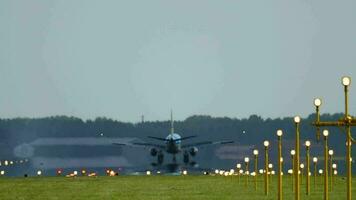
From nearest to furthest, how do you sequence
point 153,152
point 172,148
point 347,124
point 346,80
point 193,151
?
point 346,80 < point 347,124 < point 172,148 < point 193,151 < point 153,152

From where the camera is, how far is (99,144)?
627 ft

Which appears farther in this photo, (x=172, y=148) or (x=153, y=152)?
(x=153, y=152)

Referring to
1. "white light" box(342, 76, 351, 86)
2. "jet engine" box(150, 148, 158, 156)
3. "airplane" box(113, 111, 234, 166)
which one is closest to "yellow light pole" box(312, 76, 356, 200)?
"white light" box(342, 76, 351, 86)

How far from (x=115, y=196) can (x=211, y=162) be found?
12290cm

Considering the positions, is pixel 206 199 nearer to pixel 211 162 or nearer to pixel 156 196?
pixel 156 196

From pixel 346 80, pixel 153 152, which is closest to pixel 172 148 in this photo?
pixel 153 152

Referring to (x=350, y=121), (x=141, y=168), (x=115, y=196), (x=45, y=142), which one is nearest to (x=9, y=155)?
(x=45, y=142)

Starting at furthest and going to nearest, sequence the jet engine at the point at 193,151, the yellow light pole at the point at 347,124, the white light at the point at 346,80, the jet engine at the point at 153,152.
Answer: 1. the jet engine at the point at 153,152
2. the jet engine at the point at 193,151
3. the yellow light pole at the point at 347,124
4. the white light at the point at 346,80

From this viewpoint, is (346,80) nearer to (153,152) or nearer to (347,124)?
(347,124)

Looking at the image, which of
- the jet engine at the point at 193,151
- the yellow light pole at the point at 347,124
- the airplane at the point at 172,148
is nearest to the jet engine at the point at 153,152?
the airplane at the point at 172,148

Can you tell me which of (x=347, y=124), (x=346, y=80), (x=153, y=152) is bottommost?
(x=347, y=124)

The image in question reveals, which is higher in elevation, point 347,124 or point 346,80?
point 346,80

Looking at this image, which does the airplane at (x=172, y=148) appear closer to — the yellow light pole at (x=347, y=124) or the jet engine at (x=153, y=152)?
the jet engine at (x=153, y=152)

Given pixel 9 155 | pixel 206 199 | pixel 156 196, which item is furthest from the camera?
pixel 9 155
